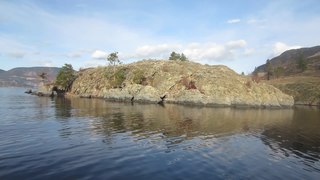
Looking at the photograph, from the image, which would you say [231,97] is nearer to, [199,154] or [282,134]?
[282,134]

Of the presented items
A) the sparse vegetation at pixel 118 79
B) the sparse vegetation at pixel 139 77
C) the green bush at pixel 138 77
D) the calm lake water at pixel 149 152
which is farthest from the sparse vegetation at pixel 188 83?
the calm lake water at pixel 149 152

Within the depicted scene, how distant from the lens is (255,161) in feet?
114

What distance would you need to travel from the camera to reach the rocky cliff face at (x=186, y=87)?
124062 mm

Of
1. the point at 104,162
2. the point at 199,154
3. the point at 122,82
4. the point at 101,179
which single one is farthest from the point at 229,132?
the point at 122,82

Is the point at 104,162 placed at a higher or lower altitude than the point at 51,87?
lower

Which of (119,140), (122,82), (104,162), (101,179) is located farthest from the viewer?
(122,82)

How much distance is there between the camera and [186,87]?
451ft

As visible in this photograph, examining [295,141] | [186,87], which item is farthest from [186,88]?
[295,141]

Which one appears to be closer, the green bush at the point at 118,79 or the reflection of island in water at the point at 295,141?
the reflection of island in water at the point at 295,141

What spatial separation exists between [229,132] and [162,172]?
92.6 feet

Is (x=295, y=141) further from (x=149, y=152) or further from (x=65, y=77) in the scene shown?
(x=65, y=77)

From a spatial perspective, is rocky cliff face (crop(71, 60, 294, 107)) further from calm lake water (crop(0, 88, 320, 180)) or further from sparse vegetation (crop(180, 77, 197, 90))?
calm lake water (crop(0, 88, 320, 180))

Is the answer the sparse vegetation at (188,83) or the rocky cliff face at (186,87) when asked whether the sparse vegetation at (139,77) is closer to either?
the rocky cliff face at (186,87)

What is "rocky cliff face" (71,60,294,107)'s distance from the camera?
124062mm
